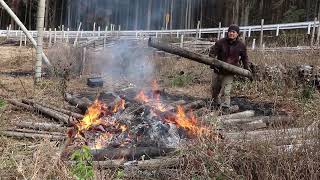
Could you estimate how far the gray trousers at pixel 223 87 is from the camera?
32.1 ft

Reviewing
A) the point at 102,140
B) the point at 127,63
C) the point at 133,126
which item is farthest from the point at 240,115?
the point at 127,63

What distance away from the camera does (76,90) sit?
12.0 meters

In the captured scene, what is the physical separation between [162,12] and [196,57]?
3329cm

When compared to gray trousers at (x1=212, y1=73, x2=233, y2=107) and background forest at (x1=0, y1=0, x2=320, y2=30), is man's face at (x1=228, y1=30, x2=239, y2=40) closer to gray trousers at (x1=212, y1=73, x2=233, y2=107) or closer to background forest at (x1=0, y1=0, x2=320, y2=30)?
gray trousers at (x1=212, y1=73, x2=233, y2=107)

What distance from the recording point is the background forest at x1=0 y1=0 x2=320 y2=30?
1362 inches

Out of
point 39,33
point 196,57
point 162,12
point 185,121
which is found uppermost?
point 162,12

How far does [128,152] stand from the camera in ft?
18.9

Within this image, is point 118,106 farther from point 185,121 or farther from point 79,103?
point 185,121

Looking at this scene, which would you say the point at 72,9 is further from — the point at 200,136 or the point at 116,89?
the point at 200,136

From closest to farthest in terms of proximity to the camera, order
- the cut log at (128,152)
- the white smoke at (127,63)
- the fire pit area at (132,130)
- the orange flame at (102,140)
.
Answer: the cut log at (128,152) < the fire pit area at (132,130) < the orange flame at (102,140) < the white smoke at (127,63)

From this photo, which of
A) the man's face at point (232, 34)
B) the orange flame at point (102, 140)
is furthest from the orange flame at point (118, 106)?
→ the man's face at point (232, 34)

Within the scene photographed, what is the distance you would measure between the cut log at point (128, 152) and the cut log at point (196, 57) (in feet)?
11.8

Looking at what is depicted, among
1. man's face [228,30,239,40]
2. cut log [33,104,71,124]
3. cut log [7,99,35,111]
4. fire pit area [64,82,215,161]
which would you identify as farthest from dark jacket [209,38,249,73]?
cut log [7,99,35,111]

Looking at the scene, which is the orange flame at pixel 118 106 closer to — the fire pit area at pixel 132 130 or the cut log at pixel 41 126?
the fire pit area at pixel 132 130
